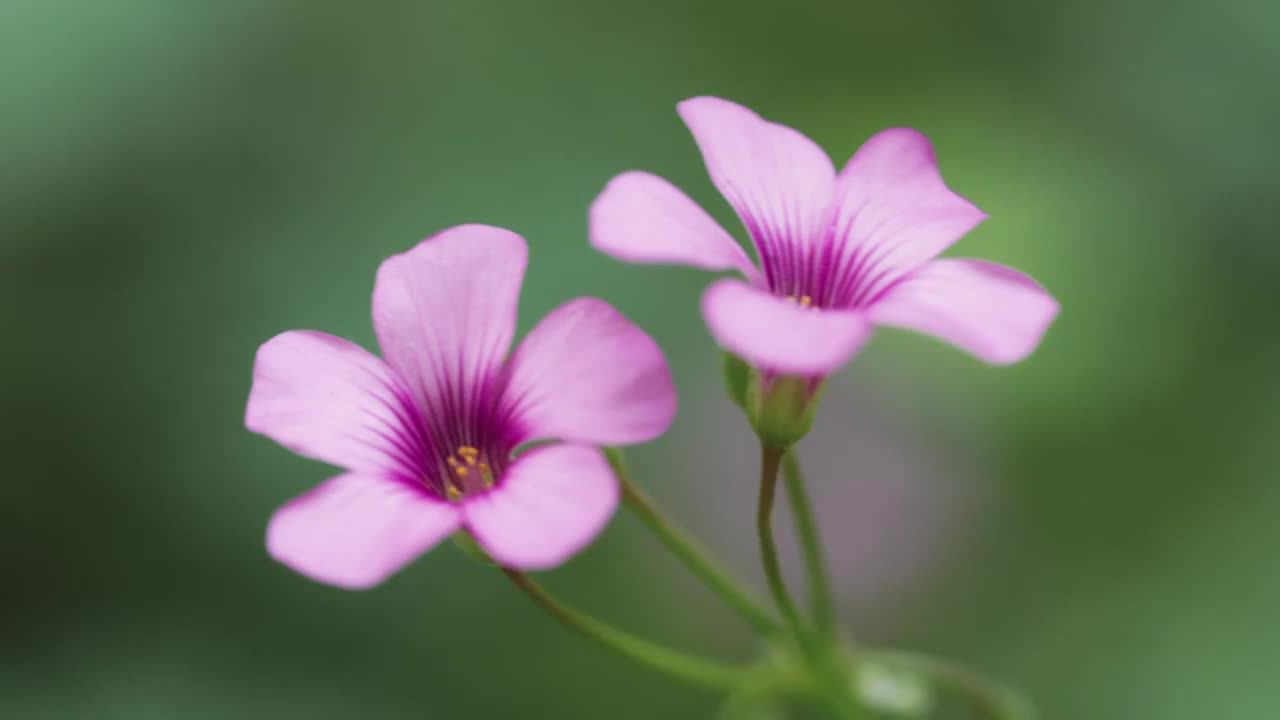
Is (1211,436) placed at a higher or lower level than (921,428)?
higher

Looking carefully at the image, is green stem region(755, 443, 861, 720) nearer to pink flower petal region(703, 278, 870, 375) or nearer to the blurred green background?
pink flower petal region(703, 278, 870, 375)

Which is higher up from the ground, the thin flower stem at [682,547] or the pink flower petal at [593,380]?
the pink flower petal at [593,380]

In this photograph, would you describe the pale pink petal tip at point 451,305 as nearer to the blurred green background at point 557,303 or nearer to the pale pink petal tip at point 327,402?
the pale pink petal tip at point 327,402

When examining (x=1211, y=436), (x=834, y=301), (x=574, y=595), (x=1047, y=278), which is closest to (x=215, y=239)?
(x=574, y=595)

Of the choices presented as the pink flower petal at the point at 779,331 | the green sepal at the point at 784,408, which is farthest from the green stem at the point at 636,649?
the pink flower petal at the point at 779,331

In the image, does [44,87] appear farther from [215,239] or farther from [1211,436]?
[1211,436]

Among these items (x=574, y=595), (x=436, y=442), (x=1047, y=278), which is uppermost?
(x=1047, y=278)
